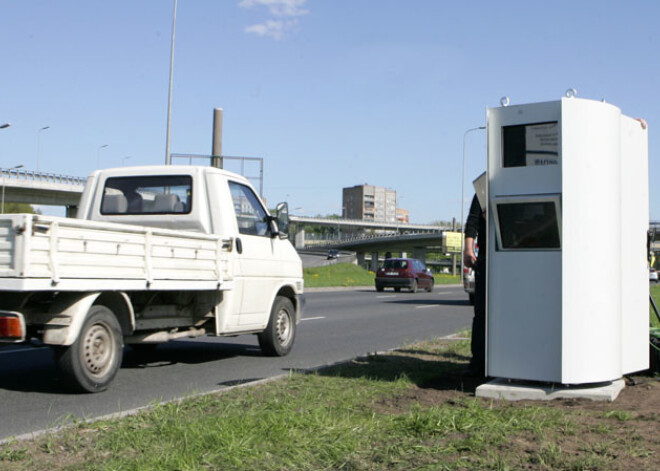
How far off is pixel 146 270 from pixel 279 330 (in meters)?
3.07

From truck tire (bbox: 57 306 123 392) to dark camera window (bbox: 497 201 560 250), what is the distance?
11.3 ft

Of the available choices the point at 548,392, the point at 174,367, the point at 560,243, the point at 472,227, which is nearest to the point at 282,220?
the point at 174,367

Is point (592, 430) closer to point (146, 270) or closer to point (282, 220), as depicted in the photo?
point (146, 270)

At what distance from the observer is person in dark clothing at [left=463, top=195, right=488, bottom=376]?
265 inches

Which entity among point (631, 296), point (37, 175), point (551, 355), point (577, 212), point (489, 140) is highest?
point (37, 175)

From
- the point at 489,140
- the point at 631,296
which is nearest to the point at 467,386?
the point at 631,296

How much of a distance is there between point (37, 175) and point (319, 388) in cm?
5365

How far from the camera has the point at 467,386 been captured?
661 cm

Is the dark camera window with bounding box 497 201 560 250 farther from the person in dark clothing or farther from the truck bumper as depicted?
the truck bumper

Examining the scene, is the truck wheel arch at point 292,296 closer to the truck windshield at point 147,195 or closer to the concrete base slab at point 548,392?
the truck windshield at point 147,195

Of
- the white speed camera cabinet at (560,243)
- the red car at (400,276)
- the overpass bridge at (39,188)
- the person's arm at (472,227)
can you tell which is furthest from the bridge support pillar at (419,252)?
the white speed camera cabinet at (560,243)

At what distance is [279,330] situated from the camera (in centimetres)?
980


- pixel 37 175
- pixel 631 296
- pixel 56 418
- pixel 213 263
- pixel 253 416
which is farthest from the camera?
pixel 37 175

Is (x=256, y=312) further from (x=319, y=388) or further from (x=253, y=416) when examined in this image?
(x=253, y=416)
